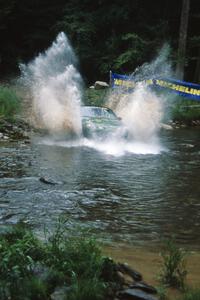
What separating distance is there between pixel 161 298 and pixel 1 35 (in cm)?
3654

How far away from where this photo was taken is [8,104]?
21.5m

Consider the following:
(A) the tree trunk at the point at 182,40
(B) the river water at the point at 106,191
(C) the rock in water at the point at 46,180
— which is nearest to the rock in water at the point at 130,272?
(B) the river water at the point at 106,191

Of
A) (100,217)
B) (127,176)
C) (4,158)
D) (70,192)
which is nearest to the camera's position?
(100,217)

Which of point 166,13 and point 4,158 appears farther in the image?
point 166,13

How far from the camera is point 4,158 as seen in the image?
14.9 m

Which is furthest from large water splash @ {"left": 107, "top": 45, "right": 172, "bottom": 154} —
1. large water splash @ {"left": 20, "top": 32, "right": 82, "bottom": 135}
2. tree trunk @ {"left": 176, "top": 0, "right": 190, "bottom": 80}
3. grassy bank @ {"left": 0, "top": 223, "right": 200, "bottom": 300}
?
grassy bank @ {"left": 0, "top": 223, "right": 200, "bottom": 300}

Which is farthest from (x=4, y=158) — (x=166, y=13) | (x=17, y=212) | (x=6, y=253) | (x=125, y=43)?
(x=166, y=13)

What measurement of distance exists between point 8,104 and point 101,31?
667 inches

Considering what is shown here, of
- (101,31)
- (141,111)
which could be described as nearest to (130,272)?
(141,111)

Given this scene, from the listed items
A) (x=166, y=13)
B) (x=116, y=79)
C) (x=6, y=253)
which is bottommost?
(x=6, y=253)

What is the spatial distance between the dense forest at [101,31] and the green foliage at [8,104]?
37.7 ft

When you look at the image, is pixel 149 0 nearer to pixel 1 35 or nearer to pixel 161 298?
pixel 1 35

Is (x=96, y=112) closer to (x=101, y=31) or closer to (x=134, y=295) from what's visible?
(x=134, y=295)

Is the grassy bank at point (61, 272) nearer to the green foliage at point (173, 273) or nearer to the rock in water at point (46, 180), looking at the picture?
the green foliage at point (173, 273)
